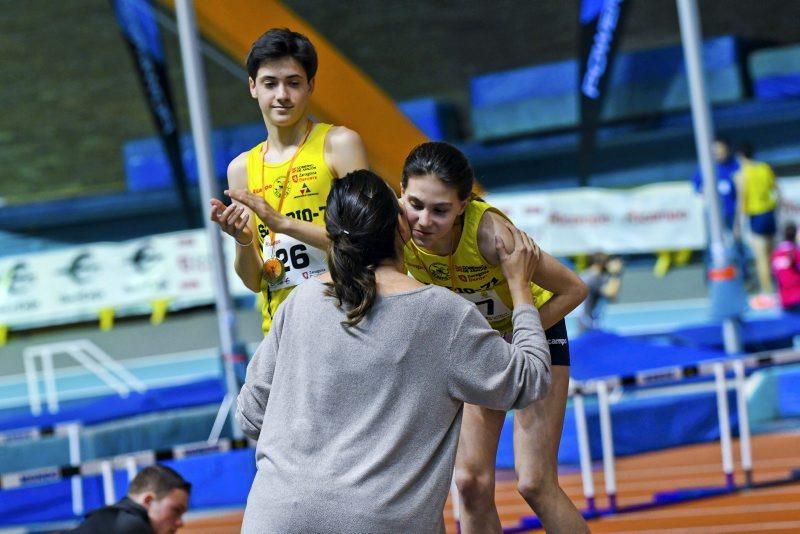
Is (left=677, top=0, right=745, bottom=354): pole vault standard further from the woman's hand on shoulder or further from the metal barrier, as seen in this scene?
the woman's hand on shoulder

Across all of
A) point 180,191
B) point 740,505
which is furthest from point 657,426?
point 180,191

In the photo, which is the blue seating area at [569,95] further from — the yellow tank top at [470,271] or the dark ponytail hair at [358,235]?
the dark ponytail hair at [358,235]

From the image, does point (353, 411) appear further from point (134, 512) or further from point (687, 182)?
point (687, 182)

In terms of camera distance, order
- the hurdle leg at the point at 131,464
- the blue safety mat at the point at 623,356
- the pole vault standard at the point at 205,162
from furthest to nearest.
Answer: the blue safety mat at the point at 623,356 < the pole vault standard at the point at 205,162 < the hurdle leg at the point at 131,464

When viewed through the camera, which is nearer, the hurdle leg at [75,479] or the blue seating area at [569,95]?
the hurdle leg at [75,479]

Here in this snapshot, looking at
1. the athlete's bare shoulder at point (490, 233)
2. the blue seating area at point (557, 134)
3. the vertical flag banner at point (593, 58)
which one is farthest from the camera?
the blue seating area at point (557, 134)

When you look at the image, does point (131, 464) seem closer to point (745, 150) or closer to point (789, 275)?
point (789, 275)

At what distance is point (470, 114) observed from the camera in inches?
685

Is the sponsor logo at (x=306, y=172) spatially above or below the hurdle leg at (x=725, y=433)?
above

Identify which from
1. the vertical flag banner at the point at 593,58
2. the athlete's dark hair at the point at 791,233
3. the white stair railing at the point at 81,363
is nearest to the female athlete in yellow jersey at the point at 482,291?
the athlete's dark hair at the point at 791,233

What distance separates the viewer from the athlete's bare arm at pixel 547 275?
3438 millimetres

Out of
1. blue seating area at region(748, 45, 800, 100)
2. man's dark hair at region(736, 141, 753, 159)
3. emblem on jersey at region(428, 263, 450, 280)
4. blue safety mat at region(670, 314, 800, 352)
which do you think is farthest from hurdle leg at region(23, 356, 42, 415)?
emblem on jersey at region(428, 263, 450, 280)

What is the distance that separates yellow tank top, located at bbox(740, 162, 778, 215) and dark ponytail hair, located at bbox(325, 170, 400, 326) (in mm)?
10754

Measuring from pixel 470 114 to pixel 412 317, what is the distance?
1487 cm
